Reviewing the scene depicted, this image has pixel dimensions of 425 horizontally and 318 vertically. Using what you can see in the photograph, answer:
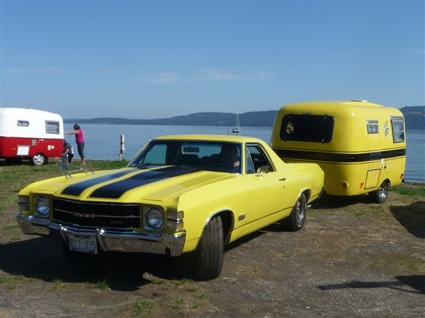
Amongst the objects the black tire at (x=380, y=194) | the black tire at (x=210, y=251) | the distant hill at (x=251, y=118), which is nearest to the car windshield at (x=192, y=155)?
the black tire at (x=210, y=251)

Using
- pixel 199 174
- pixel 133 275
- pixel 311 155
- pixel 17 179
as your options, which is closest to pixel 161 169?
pixel 199 174

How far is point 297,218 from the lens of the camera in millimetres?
8320

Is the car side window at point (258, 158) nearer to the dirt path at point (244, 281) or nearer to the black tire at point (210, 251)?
the dirt path at point (244, 281)

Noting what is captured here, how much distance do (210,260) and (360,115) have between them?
6112 millimetres

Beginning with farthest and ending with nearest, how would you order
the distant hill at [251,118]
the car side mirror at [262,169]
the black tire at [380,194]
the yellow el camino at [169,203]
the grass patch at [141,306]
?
the distant hill at [251,118] < the black tire at [380,194] < the car side mirror at [262,169] < the yellow el camino at [169,203] < the grass patch at [141,306]

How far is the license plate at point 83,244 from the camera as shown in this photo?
523 centimetres

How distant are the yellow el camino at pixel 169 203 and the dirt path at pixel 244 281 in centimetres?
40

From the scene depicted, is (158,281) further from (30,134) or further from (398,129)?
(30,134)

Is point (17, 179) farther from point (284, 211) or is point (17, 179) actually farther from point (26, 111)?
point (284, 211)

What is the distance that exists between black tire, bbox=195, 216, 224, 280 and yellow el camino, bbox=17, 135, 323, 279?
0.01m

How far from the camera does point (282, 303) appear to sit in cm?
505

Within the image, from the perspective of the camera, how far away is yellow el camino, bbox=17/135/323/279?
5.14m

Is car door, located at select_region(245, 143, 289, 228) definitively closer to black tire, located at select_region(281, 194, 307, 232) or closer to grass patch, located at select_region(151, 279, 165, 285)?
black tire, located at select_region(281, 194, 307, 232)

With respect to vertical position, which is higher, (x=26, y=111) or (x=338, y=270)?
(x=26, y=111)
